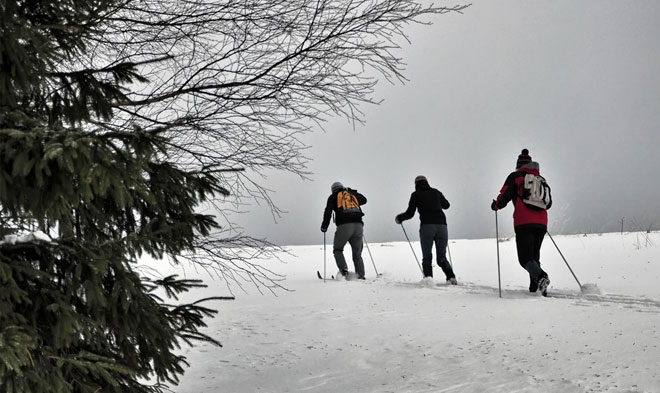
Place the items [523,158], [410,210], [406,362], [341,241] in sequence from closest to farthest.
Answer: [406,362] < [523,158] < [410,210] < [341,241]

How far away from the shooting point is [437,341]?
5.23 metres

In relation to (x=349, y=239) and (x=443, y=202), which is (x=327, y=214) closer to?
(x=349, y=239)

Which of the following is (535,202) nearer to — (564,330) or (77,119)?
(564,330)

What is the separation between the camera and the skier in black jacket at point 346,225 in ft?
37.3

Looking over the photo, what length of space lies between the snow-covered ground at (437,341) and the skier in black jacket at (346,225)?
1.97 meters

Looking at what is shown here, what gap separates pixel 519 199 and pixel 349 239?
164 inches

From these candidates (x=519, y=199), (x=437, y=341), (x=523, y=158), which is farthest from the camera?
(x=523, y=158)

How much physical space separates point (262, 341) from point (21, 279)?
377 cm

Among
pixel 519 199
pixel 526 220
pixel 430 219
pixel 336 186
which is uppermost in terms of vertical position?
pixel 336 186

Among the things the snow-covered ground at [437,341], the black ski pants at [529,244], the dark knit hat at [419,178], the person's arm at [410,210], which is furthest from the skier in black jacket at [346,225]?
the black ski pants at [529,244]

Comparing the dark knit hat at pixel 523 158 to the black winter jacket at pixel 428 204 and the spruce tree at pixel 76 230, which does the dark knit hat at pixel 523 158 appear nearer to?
Answer: the black winter jacket at pixel 428 204

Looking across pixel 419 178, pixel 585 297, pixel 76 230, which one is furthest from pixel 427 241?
pixel 76 230

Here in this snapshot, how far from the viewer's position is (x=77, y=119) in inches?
131

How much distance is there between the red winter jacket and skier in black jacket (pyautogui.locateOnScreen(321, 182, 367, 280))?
3.66 metres
